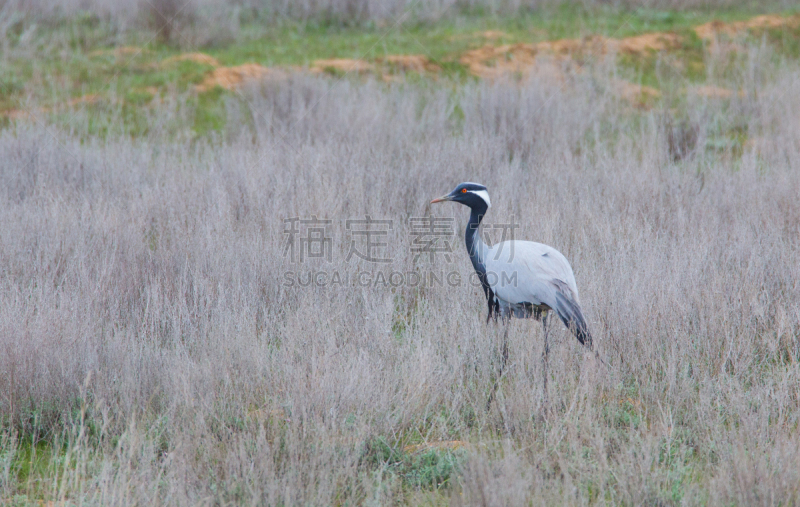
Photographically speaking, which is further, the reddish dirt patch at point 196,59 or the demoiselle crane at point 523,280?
the reddish dirt patch at point 196,59

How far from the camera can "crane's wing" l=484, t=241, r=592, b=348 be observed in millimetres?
3833

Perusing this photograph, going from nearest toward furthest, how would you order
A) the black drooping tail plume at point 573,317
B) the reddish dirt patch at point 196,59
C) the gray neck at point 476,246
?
1. the black drooping tail plume at point 573,317
2. the gray neck at point 476,246
3. the reddish dirt patch at point 196,59

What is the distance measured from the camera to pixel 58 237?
5.36 metres

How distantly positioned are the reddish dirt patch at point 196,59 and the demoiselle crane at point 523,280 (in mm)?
8421

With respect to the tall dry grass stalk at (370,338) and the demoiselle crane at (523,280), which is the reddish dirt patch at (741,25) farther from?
the demoiselle crane at (523,280)

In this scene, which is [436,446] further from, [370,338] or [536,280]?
[536,280]

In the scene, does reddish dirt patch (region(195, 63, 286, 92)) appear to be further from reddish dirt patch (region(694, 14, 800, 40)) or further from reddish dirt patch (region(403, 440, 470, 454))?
reddish dirt patch (region(694, 14, 800, 40))

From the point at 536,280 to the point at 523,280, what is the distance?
0.09 m

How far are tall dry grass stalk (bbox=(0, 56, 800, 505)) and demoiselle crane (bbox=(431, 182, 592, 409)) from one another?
0.18 metres

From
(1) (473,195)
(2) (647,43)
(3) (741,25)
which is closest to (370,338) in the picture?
(1) (473,195)

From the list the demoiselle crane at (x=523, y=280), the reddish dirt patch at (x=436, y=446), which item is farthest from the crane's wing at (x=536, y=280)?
the reddish dirt patch at (x=436, y=446)

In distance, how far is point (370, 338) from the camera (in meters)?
4.18

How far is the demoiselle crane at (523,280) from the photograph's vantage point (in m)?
3.87

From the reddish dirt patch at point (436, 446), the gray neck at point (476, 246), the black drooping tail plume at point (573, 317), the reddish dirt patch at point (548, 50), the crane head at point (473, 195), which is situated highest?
the reddish dirt patch at point (548, 50)
